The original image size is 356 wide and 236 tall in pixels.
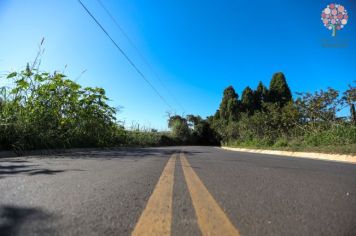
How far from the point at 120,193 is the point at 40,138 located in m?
8.93

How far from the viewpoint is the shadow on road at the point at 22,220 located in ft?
6.35

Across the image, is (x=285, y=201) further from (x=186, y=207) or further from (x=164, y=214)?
(x=164, y=214)

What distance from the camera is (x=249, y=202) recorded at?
120 inches

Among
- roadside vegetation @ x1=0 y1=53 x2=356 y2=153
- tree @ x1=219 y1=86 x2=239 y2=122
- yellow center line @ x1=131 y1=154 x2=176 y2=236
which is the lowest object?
yellow center line @ x1=131 y1=154 x2=176 y2=236

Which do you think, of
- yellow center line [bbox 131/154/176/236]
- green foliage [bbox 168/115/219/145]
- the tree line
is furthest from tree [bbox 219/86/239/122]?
yellow center line [bbox 131/154/176/236]

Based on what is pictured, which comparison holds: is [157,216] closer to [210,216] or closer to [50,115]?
[210,216]

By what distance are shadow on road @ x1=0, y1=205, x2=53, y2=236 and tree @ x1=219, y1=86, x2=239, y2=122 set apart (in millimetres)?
55028

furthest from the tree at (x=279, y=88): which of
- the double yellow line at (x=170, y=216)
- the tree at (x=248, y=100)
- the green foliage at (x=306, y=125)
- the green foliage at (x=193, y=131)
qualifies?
the double yellow line at (x=170, y=216)

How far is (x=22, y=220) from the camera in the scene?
2.15 m

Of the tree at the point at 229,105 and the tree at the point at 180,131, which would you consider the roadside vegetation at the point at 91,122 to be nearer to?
the tree at the point at 229,105

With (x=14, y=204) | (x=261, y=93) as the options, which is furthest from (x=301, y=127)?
(x=261, y=93)

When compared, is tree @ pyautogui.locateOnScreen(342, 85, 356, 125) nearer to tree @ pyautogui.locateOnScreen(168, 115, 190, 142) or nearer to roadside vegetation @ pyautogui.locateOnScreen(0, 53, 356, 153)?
roadside vegetation @ pyautogui.locateOnScreen(0, 53, 356, 153)

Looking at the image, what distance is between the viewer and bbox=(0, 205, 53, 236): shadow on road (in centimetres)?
Answer: 193

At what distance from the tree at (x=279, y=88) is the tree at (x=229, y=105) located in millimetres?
7990
